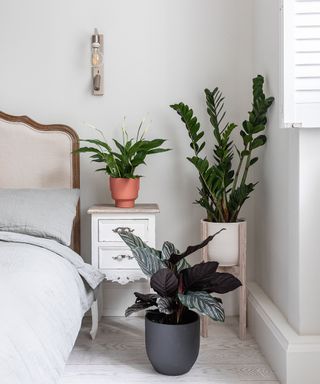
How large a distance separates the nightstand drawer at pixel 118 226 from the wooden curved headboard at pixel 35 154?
1.41 ft

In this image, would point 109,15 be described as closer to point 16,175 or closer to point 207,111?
point 207,111

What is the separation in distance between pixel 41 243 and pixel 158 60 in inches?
55.0

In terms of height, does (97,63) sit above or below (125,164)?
above

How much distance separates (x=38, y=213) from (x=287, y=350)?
4.42ft

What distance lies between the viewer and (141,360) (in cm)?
239

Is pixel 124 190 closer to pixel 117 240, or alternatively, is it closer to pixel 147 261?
pixel 117 240

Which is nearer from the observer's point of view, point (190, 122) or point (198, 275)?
point (198, 275)

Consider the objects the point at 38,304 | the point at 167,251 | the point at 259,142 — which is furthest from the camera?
the point at 259,142

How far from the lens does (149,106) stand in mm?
3051

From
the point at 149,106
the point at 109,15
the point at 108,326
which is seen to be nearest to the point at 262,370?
the point at 108,326

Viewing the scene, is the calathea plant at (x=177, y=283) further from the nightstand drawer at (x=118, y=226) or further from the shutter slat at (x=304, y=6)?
the shutter slat at (x=304, y=6)

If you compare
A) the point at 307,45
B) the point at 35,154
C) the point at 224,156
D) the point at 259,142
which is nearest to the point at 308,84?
the point at 307,45

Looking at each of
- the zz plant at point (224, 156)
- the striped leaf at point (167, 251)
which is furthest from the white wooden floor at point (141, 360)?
the zz plant at point (224, 156)

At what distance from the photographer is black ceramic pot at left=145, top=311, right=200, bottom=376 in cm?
217
